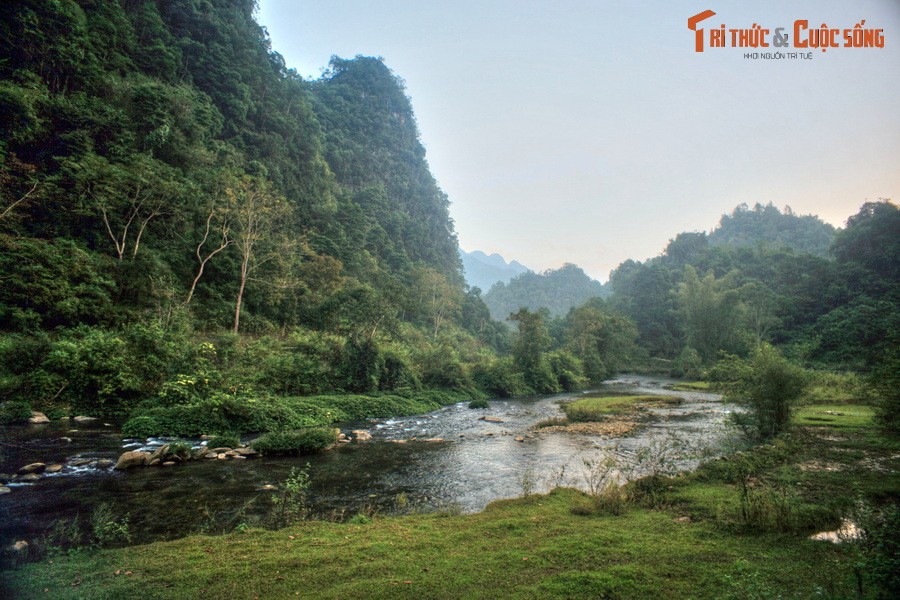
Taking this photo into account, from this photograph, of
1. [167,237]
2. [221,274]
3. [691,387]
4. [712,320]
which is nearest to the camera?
[167,237]

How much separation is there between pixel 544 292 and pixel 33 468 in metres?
148

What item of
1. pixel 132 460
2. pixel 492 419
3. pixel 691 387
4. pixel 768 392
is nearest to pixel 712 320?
pixel 691 387

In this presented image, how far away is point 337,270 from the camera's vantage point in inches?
1531

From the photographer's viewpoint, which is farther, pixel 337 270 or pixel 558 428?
pixel 337 270

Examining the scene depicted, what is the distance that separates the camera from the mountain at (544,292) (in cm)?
14538

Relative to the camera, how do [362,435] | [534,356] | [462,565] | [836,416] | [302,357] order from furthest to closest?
1. [534,356]
2. [302,357]
3. [836,416]
4. [362,435]
5. [462,565]

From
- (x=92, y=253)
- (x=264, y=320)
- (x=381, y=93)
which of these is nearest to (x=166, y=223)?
(x=92, y=253)

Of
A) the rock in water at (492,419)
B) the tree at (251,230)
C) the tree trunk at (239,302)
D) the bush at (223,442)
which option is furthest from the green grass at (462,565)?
the tree at (251,230)

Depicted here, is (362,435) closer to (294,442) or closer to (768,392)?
(294,442)

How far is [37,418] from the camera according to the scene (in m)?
14.6

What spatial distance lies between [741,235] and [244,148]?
13578 centimetres

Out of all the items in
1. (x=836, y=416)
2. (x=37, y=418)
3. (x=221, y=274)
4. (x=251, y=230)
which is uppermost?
(x=251, y=230)

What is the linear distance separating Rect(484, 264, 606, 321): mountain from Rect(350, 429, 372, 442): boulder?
123 m

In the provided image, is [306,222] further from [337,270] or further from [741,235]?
[741,235]
